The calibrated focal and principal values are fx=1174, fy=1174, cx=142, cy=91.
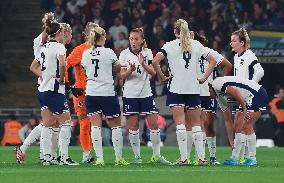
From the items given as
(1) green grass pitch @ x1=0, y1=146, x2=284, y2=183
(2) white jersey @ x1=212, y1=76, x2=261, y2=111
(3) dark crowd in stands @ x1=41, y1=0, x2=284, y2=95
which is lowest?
(1) green grass pitch @ x1=0, y1=146, x2=284, y2=183

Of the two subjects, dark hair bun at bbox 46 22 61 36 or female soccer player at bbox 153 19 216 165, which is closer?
female soccer player at bbox 153 19 216 165

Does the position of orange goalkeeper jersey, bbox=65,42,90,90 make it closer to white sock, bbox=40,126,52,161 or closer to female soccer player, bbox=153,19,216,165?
white sock, bbox=40,126,52,161

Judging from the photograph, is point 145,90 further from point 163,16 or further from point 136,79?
point 163,16

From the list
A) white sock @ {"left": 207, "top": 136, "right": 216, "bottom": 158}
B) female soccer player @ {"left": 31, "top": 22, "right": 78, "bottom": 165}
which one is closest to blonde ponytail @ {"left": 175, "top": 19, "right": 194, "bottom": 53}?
female soccer player @ {"left": 31, "top": 22, "right": 78, "bottom": 165}

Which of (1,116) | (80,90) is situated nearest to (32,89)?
(1,116)

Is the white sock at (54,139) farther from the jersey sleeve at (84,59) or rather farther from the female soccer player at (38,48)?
the jersey sleeve at (84,59)

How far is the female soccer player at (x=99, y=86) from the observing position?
62.8ft

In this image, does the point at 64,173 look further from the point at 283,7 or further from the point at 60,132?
the point at 283,7

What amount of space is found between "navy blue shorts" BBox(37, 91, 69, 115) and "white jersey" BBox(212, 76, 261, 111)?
97.5 inches

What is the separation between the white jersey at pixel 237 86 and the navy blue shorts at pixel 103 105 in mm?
1657

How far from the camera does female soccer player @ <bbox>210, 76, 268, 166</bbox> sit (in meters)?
19.0

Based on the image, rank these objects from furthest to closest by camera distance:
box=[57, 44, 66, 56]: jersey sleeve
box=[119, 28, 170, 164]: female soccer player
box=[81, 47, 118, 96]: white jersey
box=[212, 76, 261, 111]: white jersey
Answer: box=[119, 28, 170, 164]: female soccer player, box=[81, 47, 118, 96]: white jersey, box=[212, 76, 261, 111]: white jersey, box=[57, 44, 66, 56]: jersey sleeve

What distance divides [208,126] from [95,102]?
2.13m

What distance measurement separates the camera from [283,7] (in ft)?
116
